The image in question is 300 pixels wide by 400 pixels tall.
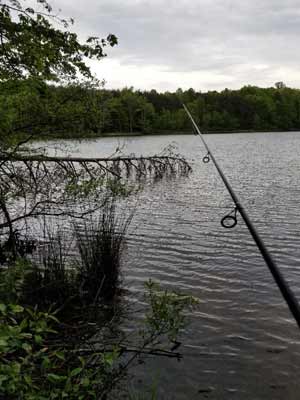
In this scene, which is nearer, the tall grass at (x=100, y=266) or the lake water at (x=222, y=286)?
the lake water at (x=222, y=286)

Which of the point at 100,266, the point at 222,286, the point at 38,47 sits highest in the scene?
the point at 38,47

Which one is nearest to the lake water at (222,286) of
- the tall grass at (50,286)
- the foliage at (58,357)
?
the foliage at (58,357)

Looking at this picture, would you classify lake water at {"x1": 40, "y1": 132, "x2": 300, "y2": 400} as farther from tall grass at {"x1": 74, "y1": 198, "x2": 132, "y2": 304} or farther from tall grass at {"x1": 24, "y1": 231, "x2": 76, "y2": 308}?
tall grass at {"x1": 24, "y1": 231, "x2": 76, "y2": 308}

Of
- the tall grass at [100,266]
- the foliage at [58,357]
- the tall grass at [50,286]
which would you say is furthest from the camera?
the tall grass at [100,266]

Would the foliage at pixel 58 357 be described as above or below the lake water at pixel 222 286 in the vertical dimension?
above

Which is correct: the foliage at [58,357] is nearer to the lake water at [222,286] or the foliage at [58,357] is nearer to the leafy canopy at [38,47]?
the lake water at [222,286]

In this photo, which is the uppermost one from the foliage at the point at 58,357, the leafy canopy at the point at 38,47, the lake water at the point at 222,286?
the leafy canopy at the point at 38,47

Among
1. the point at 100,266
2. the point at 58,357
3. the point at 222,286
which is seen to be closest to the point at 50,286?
the point at 100,266

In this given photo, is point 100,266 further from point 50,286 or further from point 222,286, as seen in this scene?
point 222,286

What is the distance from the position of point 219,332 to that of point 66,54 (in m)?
4.75

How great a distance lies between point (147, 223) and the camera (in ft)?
42.5

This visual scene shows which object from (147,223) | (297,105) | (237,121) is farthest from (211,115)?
(147,223)

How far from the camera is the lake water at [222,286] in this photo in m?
4.73

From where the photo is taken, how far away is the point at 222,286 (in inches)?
296
